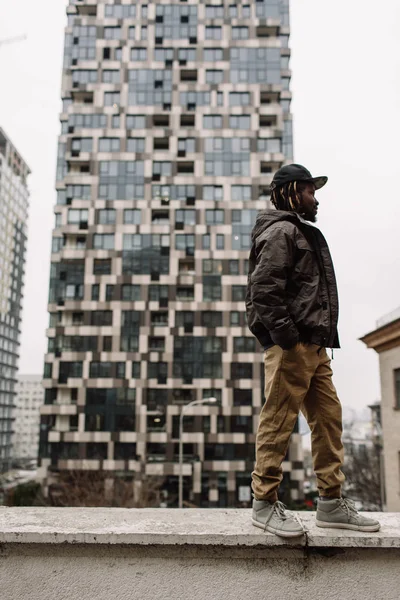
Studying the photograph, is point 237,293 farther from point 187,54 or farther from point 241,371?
point 187,54

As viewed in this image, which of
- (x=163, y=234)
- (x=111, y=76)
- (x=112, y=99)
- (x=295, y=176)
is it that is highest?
(x=111, y=76)

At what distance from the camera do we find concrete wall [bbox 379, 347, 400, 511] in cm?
2091

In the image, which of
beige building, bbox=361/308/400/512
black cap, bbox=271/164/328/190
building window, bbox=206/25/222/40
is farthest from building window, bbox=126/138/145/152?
black cap, bbox=271/164/328/190

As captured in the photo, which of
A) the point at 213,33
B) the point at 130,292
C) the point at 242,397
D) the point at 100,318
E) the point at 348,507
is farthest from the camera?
the point at 213,33

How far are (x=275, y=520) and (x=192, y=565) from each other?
1.77 ft

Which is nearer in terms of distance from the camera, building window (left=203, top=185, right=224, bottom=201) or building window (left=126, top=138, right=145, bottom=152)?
building window (left=203, top=185, right=224, bottom=201)

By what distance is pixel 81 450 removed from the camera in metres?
46.7

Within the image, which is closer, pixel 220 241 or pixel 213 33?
pixel 220 241

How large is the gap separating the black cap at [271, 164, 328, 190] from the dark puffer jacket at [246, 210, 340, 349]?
25cm

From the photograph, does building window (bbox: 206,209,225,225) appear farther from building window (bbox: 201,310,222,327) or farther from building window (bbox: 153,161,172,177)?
building window (bbox: 201,310,222,327)

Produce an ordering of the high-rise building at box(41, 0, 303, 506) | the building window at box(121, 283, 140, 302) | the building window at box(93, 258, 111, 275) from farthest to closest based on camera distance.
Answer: the building window at box(93, 258, 111, 275), the building window at box(121, 283, 140, 302), the high-rise building at box(41, 0, 303, 506)

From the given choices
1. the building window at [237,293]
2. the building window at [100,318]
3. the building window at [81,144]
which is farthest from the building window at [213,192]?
the building window at [100,318]

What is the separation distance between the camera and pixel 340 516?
11.4 feet

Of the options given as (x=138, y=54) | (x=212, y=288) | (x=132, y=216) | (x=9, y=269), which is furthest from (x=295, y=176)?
(x=9, y=269)
